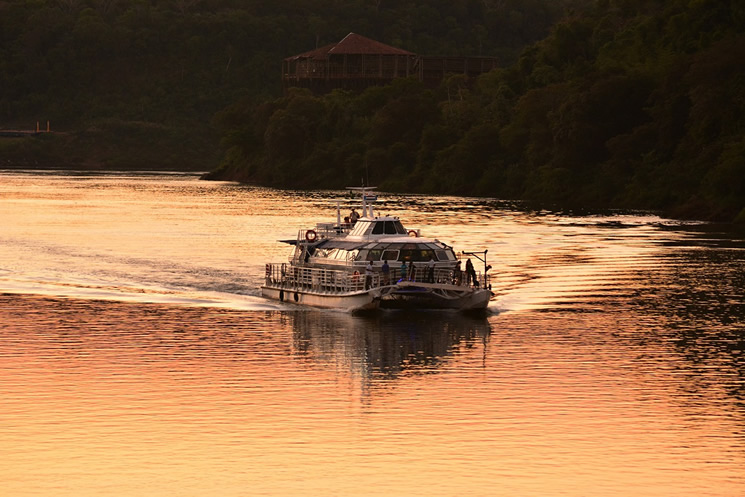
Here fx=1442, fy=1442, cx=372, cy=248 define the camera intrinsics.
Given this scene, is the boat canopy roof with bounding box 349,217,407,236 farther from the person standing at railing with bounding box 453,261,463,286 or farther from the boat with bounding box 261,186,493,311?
the person standing at railing with bounding box 453,261,463,286

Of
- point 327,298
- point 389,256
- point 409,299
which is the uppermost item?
point 389,256

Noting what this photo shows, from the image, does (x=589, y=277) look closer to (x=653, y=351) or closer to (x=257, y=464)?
(x=653, y=351)

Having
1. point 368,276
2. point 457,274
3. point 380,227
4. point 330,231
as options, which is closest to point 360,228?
point 380,227

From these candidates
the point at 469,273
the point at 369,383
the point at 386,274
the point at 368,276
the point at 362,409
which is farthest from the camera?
the point at 469,273

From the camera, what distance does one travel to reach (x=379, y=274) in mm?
61312

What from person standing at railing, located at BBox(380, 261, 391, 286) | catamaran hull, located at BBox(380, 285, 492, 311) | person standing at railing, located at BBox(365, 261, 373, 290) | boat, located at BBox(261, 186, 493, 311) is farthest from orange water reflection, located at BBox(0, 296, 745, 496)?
person standing at railing, located at BBox(380, 261, 391, 286)

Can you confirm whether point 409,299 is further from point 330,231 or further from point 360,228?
point 330,231

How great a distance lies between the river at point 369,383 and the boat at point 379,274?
42.1 inches

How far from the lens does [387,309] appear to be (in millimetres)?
62531

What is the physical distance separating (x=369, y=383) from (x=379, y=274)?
53.9ft

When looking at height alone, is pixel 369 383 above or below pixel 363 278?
below

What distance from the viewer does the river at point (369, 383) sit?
109 feet

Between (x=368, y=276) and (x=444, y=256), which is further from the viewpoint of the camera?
(x=444, y=256)

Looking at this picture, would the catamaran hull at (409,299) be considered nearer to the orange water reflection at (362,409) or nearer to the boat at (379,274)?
the boat at (379,274)
